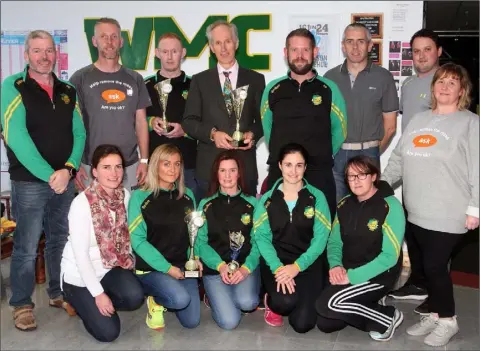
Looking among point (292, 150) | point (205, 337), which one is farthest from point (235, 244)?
point (292, 150)

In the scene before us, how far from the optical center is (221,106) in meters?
3.87

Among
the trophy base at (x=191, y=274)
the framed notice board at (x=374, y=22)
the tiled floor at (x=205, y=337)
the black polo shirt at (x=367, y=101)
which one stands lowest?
the tiled floor at (x=205, y=337)

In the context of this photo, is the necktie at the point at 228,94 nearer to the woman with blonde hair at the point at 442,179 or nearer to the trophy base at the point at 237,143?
the trophy base at the point at 237,143

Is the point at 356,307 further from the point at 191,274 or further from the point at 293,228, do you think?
the point at 191,274

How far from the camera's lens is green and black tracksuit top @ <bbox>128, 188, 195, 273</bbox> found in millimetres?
3541

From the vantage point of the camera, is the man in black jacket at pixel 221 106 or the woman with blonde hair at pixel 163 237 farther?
the man in black jacket at pixel 221 106

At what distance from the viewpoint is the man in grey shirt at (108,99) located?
396cm

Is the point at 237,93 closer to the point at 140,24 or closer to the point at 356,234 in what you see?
the point at 356,234

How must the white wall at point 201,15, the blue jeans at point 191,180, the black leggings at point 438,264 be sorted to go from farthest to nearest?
the white wall at point 201,15, the blue jeans at point 191,180, the black leggings at point 438,264

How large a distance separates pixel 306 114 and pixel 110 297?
173 cm

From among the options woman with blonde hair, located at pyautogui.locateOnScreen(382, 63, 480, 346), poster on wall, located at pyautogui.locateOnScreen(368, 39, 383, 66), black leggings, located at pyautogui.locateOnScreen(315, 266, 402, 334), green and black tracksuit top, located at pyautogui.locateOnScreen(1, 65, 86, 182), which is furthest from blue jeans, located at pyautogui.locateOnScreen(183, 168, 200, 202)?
poster on wall, located at pyautogui.locateOnScreen(368, 39, 383, 66)

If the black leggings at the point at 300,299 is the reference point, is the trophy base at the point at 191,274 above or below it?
above

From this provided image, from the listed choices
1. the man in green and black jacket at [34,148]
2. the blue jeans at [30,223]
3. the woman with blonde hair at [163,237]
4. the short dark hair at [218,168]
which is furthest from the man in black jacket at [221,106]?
the blue jeans at [30,223]

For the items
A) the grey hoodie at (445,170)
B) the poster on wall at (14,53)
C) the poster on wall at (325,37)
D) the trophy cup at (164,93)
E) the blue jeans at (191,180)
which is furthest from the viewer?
the poster on wall at (14,53)
